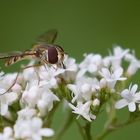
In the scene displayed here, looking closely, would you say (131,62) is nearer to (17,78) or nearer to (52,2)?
(17,78)

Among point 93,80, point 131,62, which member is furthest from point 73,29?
point 93,80

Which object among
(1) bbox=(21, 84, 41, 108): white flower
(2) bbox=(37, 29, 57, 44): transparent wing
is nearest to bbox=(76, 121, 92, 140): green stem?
(1) bbox=(21, 84, 41, 108): white flower

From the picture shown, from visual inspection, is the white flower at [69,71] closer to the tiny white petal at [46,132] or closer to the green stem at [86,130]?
the green stem at [86,130]

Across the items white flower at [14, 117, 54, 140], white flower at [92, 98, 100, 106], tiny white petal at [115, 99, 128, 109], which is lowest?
white flower at [14, 117, 54, 140]

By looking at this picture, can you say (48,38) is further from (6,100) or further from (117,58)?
(6,100)

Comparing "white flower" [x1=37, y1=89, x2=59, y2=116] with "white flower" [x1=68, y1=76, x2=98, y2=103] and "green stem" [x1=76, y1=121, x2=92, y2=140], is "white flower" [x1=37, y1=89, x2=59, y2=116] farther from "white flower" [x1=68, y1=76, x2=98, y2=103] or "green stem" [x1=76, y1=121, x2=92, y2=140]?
"green stem" [x1=76, y1=121, x2=92, y2=140]

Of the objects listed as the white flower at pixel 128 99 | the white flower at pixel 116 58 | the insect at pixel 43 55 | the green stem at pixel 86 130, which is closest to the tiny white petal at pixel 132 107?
the white flower at pixel 128 99
